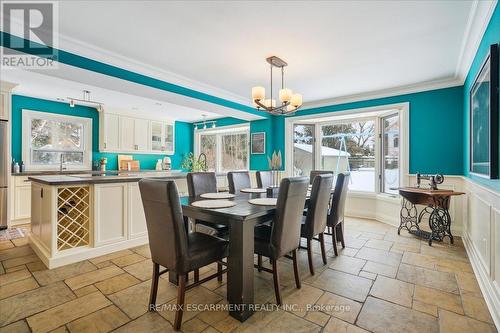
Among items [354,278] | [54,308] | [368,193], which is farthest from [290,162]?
[54,308]

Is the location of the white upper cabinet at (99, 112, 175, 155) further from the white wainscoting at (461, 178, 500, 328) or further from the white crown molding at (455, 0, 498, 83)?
the white wainscoting at (461, 178, 500, 328)

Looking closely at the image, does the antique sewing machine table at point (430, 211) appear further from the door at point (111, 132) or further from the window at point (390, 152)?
the door at point (111, 132)

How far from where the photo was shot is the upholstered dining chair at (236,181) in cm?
335

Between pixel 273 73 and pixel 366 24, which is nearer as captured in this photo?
pixel 366 24

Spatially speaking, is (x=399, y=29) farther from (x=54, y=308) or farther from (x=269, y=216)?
(x=54, y=308)

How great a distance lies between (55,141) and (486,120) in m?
6.91

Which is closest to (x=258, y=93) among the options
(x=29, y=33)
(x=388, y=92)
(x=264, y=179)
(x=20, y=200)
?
(x=264, y=179)

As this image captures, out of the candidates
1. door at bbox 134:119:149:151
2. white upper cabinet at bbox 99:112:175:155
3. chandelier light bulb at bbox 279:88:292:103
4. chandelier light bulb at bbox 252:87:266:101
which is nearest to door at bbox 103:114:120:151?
white upper cabinet at bbox 99:112:175:155

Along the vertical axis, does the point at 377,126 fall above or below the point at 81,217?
above

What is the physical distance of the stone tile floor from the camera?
1.68 m

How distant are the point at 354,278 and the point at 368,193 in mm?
2845

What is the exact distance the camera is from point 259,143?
5840 millimetres

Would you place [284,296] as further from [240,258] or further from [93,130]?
[93,130]

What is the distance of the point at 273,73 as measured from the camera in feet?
11.6
